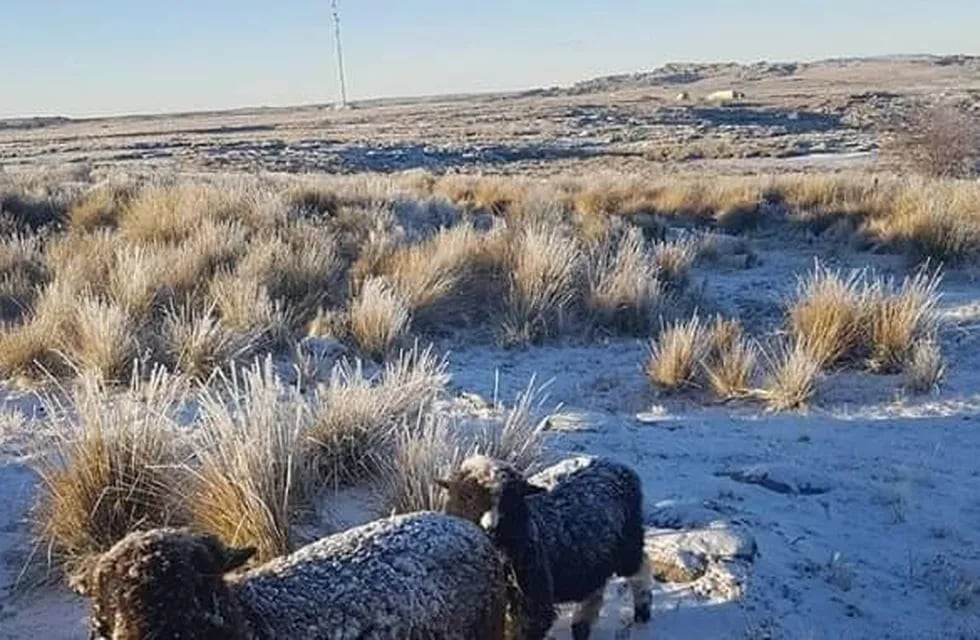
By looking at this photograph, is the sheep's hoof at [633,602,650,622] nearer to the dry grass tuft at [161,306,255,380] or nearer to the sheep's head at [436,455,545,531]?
the sheep's head at [436,455,545,531]

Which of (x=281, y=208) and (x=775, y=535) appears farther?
(x=281, y=208)

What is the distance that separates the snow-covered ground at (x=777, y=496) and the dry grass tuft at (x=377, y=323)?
59 cm

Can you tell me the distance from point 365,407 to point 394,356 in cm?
326

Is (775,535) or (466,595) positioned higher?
(466,595)

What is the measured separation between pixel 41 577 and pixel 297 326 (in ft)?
18.4

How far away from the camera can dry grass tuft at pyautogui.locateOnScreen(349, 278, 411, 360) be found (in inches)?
404

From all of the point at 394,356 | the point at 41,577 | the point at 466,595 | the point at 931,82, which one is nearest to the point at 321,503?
the point at 41,577

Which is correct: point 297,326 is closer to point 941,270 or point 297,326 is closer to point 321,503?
point 321,503

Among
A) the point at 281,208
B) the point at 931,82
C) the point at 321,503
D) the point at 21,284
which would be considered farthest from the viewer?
the point at 931,82

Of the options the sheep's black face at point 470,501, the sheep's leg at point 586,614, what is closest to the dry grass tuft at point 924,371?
the sheep's leg at point 586,614

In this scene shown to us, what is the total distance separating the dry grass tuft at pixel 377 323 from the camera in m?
10.3

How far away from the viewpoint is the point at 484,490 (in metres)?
4.77

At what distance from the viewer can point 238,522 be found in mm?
5562

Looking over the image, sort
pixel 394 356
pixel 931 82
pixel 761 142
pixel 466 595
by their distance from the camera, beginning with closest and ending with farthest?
pixel 466 595, pixel 394 356, pixel 761 142, pixel 931 82
